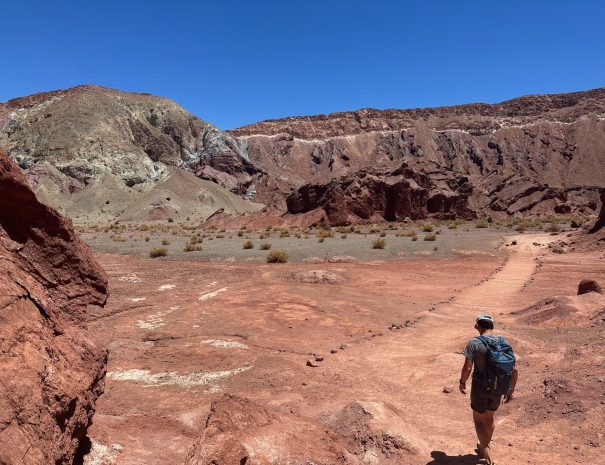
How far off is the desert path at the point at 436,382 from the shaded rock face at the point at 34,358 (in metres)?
3.72

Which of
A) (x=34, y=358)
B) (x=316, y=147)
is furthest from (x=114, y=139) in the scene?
(x=34, y=358)

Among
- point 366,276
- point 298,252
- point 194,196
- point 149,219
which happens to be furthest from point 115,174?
point 366,276

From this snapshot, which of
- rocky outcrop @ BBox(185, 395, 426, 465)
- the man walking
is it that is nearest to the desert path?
rocky outcrop @ BBox(185, 395, 426, 465)

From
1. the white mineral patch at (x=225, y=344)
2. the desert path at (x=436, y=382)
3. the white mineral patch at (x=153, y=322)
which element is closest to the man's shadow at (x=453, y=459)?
the desert path at (x=436, y=382)

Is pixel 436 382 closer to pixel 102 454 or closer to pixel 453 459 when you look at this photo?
pixel 453 459

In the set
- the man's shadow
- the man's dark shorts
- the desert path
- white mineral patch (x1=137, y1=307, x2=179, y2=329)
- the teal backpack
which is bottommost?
the desert path

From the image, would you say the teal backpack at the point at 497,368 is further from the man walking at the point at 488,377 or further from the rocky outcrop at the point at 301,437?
the rocky outcrop at the point at 301,437

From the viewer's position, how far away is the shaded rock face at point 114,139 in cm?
8888

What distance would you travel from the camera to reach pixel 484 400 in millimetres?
5395

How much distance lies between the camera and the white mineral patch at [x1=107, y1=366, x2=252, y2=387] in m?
8.11

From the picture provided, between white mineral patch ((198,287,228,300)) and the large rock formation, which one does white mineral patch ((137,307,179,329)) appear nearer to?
white mineral patch ((198,287,228,300))

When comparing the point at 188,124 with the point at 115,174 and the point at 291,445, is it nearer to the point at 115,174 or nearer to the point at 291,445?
the point at 115,174

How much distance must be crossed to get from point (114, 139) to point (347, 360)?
9561 centimetres

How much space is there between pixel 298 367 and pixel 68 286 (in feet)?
13.7
